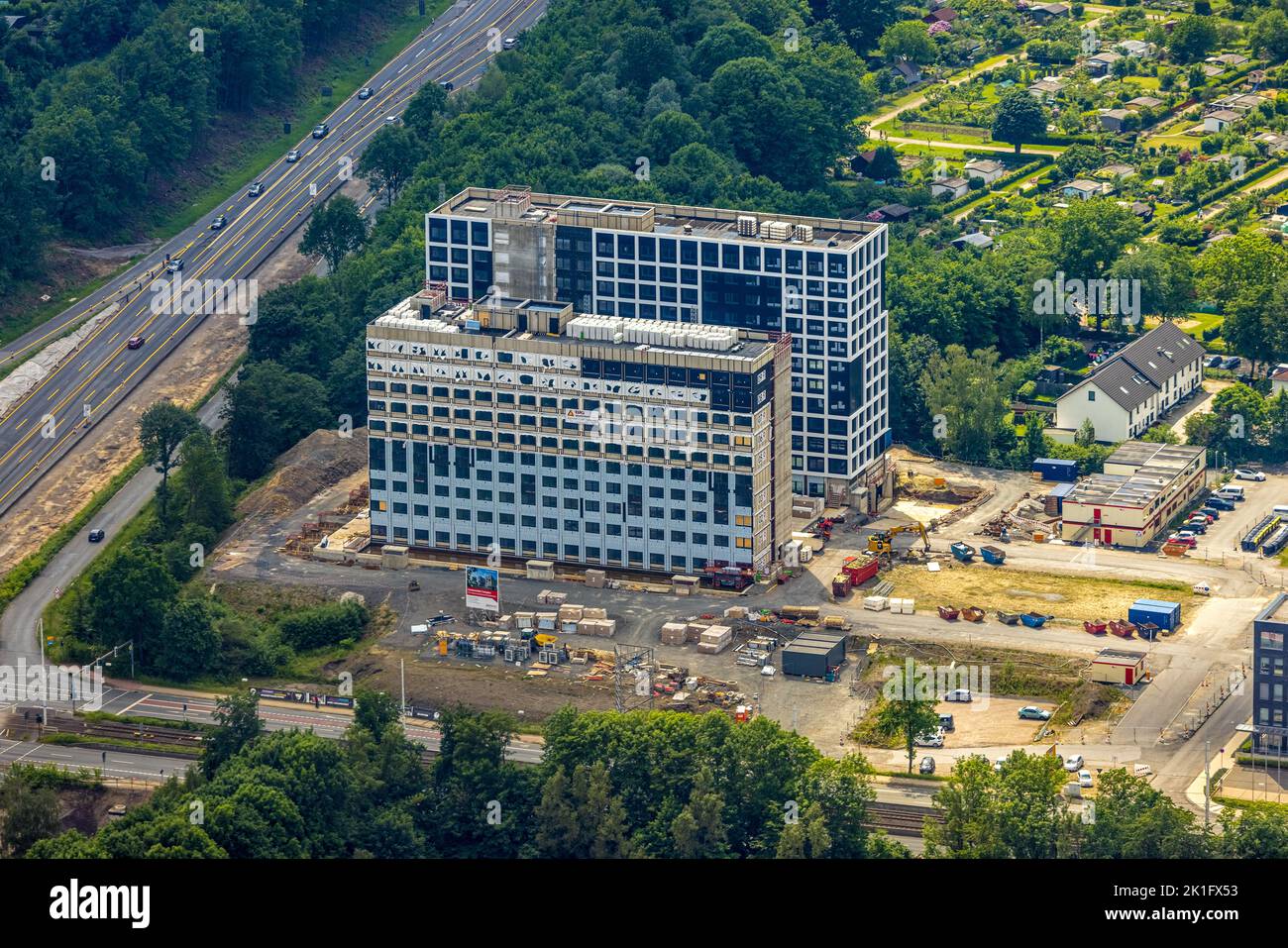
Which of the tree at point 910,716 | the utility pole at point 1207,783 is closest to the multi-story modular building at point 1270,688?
the utility pole at point 1207,783

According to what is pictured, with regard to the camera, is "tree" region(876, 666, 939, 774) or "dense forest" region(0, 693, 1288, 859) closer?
"dense forest" region(0, 693, 1288, 859)

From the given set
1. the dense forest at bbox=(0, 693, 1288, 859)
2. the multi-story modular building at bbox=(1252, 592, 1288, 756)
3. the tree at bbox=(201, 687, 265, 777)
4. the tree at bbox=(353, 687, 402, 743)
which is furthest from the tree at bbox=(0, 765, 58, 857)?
the multi-story modular building at bbox=(1252, 592, 1288, 756)

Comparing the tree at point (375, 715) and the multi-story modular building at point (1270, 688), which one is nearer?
the multi-story modular building at point (1270, 688)

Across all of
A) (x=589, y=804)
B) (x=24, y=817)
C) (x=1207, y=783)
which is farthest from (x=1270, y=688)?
(x=24, y=817)

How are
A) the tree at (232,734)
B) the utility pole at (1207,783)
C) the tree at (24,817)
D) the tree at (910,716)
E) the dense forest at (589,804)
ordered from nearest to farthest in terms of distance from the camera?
the dense forest at (589,804)
the utility pole at (1207,783)
the tree at (24,817)
the tree at (232,734)
the tree at (910,716)

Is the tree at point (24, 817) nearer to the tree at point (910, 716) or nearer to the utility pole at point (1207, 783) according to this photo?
→ the tree at point (910, 716)

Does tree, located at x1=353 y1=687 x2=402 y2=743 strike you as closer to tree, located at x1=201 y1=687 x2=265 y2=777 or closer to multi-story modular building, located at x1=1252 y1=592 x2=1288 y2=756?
tree, located at x1=201 y1=687 x2=265 y2=777

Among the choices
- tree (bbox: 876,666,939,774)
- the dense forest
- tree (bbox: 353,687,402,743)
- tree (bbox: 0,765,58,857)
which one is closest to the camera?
the dense forest

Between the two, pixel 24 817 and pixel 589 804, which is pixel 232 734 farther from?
pixel 589 804
